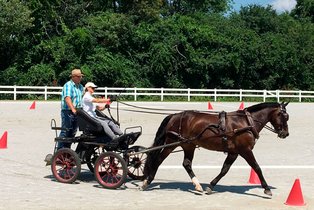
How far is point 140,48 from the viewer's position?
4397 cm

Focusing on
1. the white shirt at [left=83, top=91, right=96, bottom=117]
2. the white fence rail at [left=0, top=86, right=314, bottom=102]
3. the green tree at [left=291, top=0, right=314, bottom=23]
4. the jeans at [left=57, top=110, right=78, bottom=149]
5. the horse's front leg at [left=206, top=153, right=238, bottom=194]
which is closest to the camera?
the horse's front leg at [left=206, top=153, right=238, bottom=194]

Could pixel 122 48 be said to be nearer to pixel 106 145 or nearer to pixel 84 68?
pixel 84 68

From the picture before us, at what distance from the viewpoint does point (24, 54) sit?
130ft

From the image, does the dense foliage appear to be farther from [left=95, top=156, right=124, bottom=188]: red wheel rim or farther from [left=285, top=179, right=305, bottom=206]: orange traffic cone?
[left=285, top=179, right=305, bottom=206]: orange traffic cone

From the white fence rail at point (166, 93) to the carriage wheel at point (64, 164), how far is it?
24183mm

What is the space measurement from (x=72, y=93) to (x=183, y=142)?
93.5 inches

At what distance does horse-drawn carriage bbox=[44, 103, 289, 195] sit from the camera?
8.23 meters

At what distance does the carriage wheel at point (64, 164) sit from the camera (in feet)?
29.5

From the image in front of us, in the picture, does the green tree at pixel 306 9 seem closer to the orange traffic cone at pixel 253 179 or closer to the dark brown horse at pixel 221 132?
the orange traffic cone at pixel 253 179

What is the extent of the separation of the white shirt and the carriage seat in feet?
0.45

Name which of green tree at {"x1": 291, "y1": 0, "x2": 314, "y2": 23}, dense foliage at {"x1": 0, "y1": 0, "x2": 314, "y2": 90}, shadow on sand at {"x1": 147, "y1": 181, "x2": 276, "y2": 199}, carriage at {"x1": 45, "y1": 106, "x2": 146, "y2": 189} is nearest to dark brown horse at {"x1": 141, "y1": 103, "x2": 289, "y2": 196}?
shadow on sand at {"x1": 147, "y1": 181, "x2": 276, "y2": 199}

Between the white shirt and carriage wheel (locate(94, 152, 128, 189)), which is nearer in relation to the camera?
carriage wheel (locate(94, 152, 128, 189))

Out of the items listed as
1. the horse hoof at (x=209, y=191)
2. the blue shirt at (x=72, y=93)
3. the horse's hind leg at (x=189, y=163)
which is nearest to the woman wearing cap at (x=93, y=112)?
the blue shirt at (x=72, y=93)

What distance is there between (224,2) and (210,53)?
20831mm
